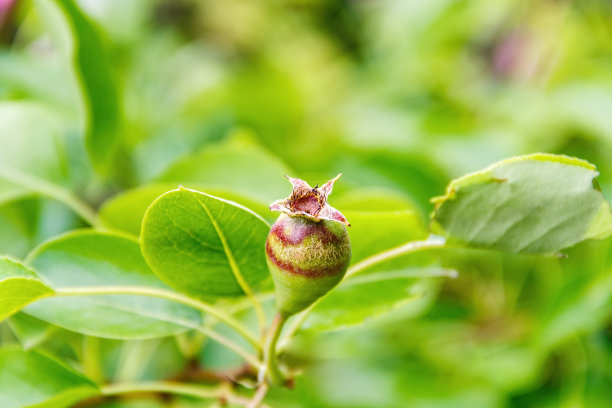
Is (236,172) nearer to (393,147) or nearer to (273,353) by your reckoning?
(273,353)

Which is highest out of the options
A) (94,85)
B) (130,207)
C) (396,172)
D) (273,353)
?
(396,172)

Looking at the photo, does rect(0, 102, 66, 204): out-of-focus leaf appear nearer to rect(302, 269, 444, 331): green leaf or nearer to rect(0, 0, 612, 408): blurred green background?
rect(0, 0, 612, 408): blurred green background

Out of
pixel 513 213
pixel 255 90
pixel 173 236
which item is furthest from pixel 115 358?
pixel 255 90

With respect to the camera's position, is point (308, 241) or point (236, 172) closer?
point (308, 241)

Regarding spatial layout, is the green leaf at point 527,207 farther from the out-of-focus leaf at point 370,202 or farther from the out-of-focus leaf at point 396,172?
the out-of-focus leaf at point 396,172

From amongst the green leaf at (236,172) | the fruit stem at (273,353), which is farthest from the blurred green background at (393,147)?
the fruit stem at (273,353)

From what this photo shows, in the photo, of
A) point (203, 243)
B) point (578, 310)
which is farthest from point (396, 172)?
point (203, 243)
